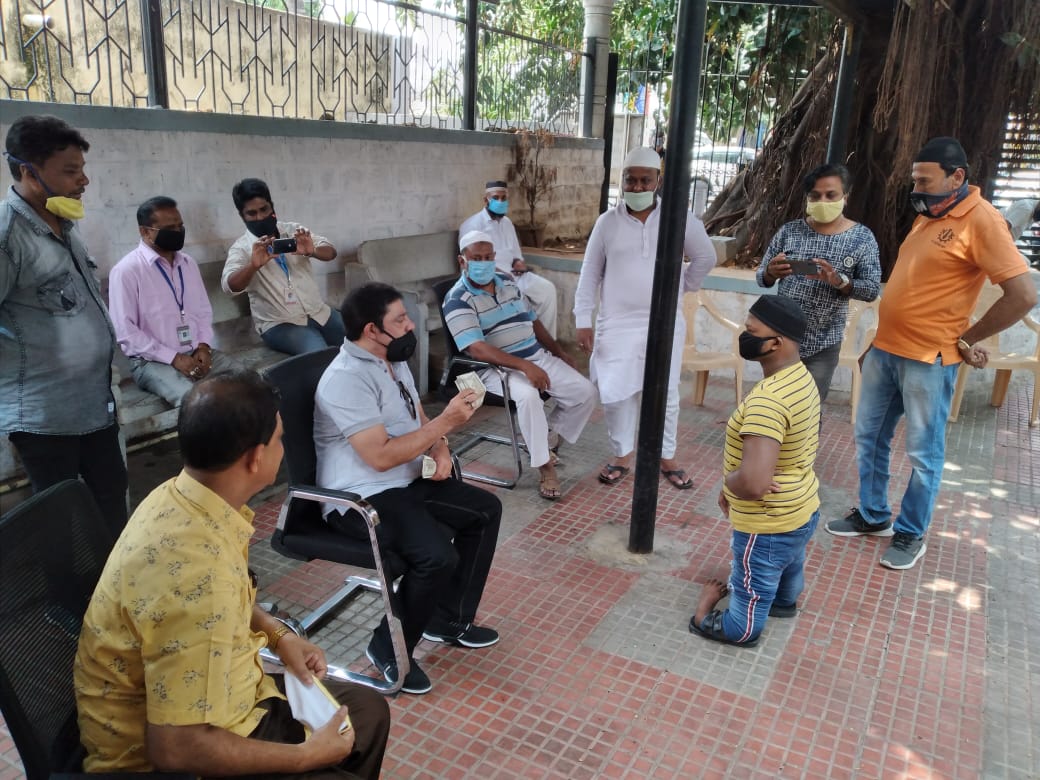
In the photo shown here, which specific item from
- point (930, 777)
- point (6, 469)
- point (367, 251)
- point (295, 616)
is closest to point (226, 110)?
point (367, 251)

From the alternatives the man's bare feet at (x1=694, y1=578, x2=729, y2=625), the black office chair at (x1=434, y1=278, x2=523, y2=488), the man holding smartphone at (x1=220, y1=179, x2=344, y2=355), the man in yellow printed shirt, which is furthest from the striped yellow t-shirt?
the man holding smartphone at (x1=220, y1=179, x2=344, y2=355)

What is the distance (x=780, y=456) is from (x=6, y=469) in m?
3.04

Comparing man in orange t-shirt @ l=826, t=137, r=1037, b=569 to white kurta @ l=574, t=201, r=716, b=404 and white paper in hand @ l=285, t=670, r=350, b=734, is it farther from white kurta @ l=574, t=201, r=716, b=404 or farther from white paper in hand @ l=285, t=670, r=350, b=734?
white paper in hand @ l=285, t=670, r=350, b=734

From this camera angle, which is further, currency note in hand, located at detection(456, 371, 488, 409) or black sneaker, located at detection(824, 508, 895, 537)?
black sneaker, located at detection(824, 508, 895, 537)

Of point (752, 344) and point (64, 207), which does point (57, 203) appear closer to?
point (64, 207)

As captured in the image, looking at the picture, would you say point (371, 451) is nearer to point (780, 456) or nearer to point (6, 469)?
point (780, 456)

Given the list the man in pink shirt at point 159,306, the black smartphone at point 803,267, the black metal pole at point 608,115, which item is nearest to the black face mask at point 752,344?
the black smartphone at point 803,267

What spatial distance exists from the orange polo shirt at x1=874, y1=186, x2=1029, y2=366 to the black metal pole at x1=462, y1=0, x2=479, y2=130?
4.55m

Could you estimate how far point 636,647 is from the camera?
281cm

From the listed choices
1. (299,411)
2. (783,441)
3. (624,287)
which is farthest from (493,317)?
(783,441)

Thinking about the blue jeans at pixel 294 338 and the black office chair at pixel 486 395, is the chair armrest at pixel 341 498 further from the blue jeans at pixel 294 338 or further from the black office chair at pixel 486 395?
the blue jeans at pixel 294 338

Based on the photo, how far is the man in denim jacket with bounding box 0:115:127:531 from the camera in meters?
2.46

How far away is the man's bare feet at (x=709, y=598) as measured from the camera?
2911mm

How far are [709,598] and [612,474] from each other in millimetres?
1356
